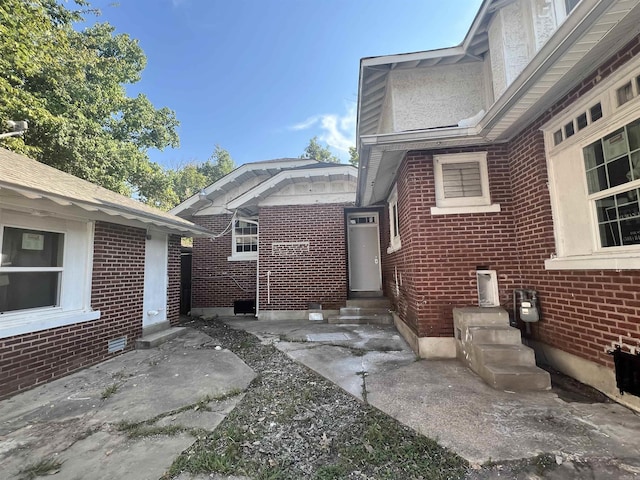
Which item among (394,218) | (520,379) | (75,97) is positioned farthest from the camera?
(75,97)

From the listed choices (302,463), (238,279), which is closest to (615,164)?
(302,463)

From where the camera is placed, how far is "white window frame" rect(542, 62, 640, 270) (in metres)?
2.65

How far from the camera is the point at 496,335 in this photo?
12.1 feet

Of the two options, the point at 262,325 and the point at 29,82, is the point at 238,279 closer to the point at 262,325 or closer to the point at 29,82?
the point at 262,325

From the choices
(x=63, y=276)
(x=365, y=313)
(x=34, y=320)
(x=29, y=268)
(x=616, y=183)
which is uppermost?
(x=616, y=183)

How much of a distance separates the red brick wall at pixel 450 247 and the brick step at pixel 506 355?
881 millimetres

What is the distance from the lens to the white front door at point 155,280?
6129 millimetres

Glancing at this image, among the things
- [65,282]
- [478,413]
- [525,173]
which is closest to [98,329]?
[65,282]

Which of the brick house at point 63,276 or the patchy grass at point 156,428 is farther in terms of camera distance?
the brick house at point 63,276

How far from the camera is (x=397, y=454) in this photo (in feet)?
7.06

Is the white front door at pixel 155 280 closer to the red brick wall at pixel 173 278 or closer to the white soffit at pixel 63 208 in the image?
the red brick wall at pixel 173 278

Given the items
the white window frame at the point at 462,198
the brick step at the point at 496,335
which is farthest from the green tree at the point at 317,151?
the brick step at the point at 496,335

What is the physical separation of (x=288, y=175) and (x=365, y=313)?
174 inches

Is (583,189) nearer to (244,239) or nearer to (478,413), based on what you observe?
(478,413)
